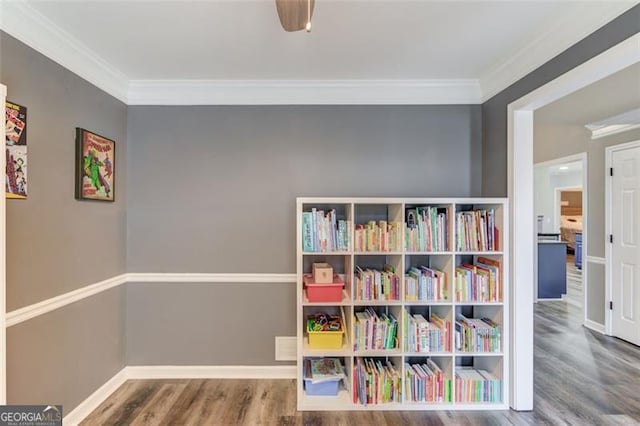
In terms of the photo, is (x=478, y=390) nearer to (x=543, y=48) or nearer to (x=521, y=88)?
(x=521, y=88)

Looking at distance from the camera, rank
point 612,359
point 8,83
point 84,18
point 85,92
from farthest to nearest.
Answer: point 612,359 < point 85,92 < point 84,18 < point 8,83

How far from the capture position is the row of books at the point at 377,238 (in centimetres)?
216

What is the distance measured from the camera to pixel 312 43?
191 cm

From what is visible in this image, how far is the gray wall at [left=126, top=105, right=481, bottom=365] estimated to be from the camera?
8.29 ft

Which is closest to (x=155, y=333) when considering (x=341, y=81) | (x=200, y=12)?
(x=200, y=12)

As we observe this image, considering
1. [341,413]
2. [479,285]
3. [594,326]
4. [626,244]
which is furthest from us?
[594,326]

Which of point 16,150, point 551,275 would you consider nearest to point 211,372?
point 16,150

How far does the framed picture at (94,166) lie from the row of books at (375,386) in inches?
87.1

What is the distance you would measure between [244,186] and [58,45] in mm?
1416

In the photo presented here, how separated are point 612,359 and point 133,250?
14.7ft

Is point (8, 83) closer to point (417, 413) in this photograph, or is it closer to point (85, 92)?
point (85, 92)

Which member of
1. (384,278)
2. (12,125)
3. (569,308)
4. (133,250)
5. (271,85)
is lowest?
(569,308)

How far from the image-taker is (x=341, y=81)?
8.04 feet

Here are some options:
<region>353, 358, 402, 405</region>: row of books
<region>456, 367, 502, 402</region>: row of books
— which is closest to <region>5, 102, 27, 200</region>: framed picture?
<region>353, 358, 402, 405</region>: row of books
